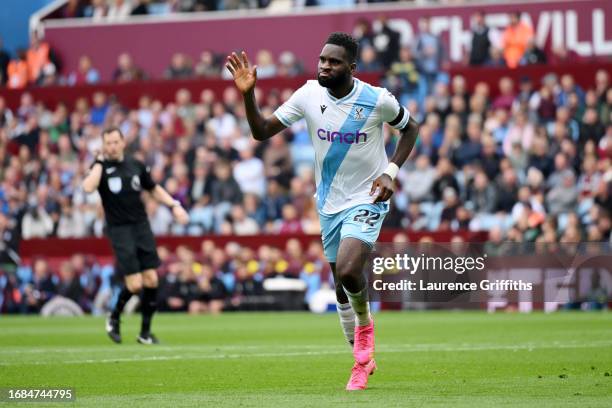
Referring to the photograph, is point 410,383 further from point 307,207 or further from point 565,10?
point 565,10

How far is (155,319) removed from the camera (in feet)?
72.0

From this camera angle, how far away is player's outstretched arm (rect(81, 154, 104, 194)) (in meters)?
15.5

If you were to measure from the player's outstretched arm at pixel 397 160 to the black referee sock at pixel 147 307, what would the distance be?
6.19 m

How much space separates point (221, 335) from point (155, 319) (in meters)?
4.91

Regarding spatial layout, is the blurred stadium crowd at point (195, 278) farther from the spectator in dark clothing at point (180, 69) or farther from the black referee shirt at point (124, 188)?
the black referee shirt at point (124, 188)

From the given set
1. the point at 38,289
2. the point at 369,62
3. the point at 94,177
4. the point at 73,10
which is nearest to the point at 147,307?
the point at 94,177

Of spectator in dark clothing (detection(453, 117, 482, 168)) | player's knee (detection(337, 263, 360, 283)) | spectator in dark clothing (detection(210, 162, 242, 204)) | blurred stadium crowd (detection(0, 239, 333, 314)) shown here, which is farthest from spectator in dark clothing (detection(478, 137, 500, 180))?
player's knee (detection(337, 263, 360, 283))

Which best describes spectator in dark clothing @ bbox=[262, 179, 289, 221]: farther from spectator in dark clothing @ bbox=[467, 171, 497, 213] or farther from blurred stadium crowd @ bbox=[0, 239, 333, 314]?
spectator in dark clothing @ bbox=[467, 171, 497, 213]

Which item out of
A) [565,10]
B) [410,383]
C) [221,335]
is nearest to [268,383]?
[410,383]

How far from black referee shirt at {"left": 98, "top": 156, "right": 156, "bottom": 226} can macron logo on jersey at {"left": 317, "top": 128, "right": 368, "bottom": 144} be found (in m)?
6.15

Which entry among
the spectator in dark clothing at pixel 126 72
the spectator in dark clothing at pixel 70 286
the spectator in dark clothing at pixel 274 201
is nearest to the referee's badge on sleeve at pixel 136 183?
the spectator in dark clothing at pixel 70 286

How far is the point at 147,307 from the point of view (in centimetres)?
1576

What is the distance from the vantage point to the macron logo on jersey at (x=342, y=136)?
10.1m

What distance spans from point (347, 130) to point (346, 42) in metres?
0.68
